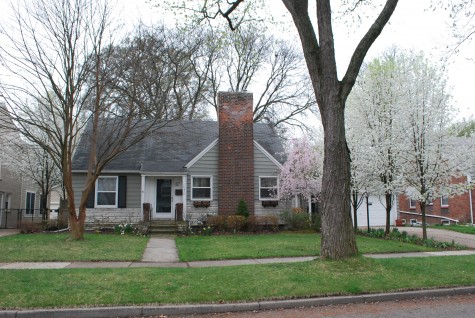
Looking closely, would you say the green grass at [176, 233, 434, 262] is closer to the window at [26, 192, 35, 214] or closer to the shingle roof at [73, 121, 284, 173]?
the shingle roof at [73, 121, 284, 173]

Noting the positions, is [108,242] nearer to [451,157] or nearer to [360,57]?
[360,57]

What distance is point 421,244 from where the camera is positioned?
15.2 meters

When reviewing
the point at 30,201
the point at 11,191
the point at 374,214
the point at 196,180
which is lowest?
the point at 374,214

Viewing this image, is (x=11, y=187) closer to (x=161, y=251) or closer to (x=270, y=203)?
(x=270, y=203)

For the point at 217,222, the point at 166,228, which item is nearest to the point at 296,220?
the point at 217,222

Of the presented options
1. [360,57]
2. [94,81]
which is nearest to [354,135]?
[360,57]

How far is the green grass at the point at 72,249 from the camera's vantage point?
37.8 ft

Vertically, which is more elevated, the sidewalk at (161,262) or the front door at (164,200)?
the front door at (164,200)

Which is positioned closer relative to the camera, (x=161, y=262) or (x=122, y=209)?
(x=161, y=262)

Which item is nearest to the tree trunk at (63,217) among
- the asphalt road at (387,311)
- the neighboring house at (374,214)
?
the asphalt road at (387,311)

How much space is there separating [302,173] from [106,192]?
31.0ft

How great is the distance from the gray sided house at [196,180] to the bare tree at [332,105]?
1051 cm

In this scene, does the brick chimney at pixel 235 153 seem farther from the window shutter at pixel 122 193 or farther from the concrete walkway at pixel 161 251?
the window shutter at pixel 122 193

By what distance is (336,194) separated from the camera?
965cm
